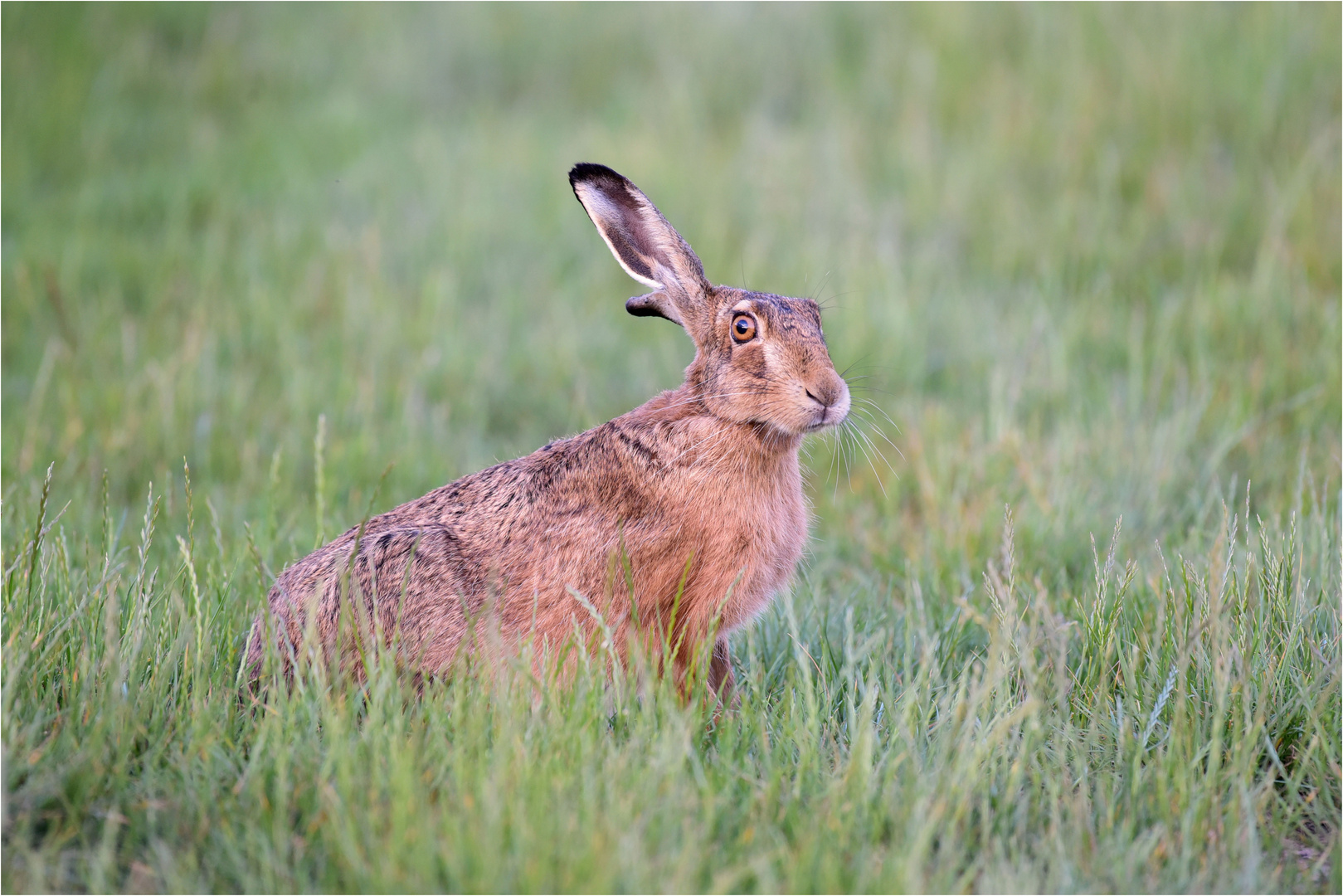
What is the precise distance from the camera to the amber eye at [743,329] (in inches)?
145

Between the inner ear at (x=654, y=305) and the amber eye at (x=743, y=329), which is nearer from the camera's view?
the amber eye at (x=743, y=329)

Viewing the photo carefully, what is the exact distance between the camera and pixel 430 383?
6258 mm

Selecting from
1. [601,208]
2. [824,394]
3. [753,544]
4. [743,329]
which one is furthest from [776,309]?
A: [753,544]

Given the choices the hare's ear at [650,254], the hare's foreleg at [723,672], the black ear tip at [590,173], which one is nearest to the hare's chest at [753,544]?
the hare's foreleg at [723,672]

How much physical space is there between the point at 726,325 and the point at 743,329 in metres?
0.07

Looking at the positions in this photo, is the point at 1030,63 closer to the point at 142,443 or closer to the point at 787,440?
the point at 787,440

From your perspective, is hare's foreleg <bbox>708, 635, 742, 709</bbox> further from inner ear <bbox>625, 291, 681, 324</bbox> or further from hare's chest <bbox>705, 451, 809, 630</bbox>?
inner ear <bbox>625, 291, 681, 324</bbox>

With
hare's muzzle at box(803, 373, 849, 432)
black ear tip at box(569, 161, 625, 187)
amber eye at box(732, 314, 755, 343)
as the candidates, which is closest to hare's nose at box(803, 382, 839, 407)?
hare's muzzle at box(803, 373, 849, 432)

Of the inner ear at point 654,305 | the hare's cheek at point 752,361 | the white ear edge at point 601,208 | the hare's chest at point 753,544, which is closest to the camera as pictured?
the hare's chest at point 753,544

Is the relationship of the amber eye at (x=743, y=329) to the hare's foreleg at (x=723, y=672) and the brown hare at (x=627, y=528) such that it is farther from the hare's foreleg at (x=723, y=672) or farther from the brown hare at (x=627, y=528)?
the hare's foreleg at (x=723, y=672)

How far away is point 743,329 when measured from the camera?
3.69m

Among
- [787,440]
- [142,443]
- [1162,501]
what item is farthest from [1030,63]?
[142,443]

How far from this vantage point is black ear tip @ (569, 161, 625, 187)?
365 centimetres

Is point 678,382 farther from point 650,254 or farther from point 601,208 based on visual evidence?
point 601,208
